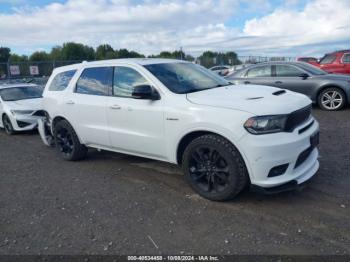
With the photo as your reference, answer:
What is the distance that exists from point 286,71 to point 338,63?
4.52 meters

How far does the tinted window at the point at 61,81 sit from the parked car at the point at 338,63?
11.1 m

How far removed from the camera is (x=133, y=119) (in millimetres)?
4836

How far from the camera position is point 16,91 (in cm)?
1034

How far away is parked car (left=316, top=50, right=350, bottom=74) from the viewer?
13.5 m

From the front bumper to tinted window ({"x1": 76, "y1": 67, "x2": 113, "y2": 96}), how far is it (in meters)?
2.53

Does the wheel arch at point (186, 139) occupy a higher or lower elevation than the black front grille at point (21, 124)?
higher

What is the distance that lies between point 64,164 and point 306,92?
7247mm

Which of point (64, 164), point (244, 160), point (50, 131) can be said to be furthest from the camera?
point (50, 131)

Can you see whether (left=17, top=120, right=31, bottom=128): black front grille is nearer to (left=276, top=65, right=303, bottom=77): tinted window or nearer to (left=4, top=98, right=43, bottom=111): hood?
(left=4, top=98, right=43, bottom=111): hood

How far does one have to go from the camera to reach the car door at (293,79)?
10.1 meters

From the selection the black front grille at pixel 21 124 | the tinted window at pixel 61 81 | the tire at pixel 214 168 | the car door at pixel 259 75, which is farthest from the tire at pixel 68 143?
the car door at pixel 259 75

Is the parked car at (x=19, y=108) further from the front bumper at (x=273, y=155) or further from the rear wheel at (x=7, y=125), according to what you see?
the front bumper at (x=273, y=155)

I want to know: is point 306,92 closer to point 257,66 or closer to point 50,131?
point 257,66

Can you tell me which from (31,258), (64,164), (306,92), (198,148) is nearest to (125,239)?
(31,258)
